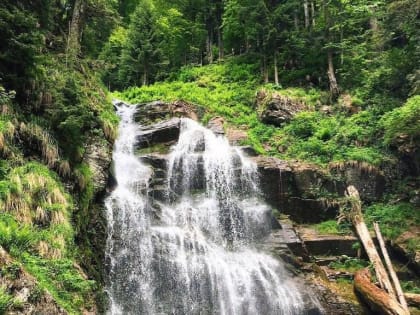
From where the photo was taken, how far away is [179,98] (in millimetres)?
24844

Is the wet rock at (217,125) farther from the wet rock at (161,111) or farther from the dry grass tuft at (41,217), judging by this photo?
the dry grass tuft at (41,217)

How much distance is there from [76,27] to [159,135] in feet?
20.7

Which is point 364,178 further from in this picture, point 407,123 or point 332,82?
point 332,82

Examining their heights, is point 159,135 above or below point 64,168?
above

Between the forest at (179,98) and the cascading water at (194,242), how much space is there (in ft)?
3.71

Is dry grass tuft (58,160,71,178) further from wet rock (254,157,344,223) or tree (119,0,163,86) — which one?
tree (119,0,163,86)

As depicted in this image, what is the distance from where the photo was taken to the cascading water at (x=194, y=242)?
13438 mm

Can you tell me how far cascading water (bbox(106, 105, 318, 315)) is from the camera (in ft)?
44.1

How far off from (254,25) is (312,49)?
4249mm

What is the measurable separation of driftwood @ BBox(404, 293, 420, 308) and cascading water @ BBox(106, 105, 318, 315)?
3576 millimetres

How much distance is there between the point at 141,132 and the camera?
21266 millimetres

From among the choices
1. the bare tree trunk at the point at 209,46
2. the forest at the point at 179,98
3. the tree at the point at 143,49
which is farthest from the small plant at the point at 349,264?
the bare tree trunk at the point at 209,46

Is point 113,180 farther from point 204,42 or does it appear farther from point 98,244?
point 204,42

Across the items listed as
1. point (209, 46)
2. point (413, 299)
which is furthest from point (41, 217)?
point (209, 46)
